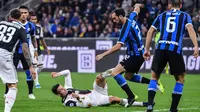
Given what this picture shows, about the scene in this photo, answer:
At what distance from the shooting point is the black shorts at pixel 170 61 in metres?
12.3

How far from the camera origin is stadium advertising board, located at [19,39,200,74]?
28.5m

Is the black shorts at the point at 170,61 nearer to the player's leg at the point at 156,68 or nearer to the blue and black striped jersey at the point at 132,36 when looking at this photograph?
the player's leg at the point at 156,68

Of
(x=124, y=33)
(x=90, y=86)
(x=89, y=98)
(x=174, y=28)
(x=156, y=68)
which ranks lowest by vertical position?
(x=90, y=86)

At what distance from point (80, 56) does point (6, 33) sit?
1622 centimetres

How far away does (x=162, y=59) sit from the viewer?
40.7ft

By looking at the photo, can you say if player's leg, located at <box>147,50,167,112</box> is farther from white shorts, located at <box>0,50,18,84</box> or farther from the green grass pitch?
white shorts, located at <box>0,50,18,84</box>

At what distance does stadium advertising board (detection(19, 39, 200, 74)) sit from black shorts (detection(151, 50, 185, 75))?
1576 cm

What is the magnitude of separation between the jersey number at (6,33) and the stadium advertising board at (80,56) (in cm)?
1597

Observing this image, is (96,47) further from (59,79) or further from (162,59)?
(162,59)

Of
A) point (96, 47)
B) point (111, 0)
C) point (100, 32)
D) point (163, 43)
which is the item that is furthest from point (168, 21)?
point (111, 0)

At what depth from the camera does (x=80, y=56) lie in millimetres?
28688

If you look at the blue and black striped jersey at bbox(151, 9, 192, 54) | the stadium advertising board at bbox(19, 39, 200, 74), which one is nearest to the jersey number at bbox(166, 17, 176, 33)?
the blue and black striped jersey at bbox(151, 9, 192, 54)

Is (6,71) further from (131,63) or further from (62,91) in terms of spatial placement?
(131,63)

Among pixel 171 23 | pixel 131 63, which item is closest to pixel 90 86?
pixel 131 63
